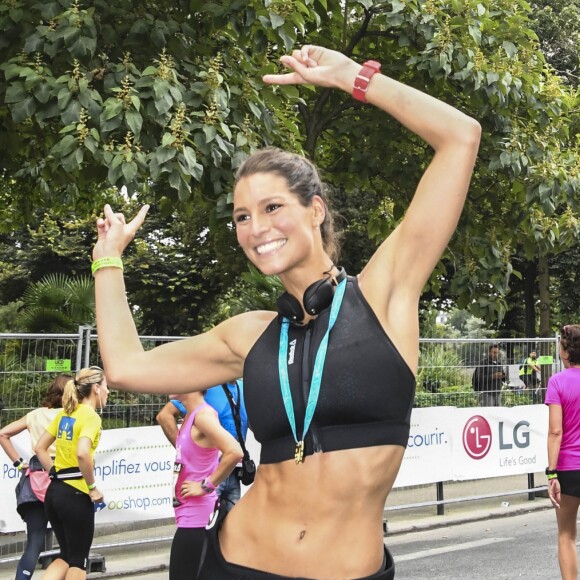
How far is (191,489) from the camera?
19.8 feet

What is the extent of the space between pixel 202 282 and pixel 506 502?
50.9ft

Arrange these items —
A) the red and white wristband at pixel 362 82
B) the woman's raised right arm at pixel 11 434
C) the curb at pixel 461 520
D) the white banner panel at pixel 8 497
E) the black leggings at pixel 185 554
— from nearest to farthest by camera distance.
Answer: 1. the red and white wristband at pixel 362 82
2. the black leggings at pixel 185 554
3. the woman's raised right arm at pixel 11 434
4. the white banner panel at pixel 8 497
5. the curb at pixel 461 520

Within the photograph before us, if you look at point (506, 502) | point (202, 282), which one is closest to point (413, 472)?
point (506, 502)

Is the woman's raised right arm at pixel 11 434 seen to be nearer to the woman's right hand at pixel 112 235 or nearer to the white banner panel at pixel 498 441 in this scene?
the white banner panel at pixel 498 441

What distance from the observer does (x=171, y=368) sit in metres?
2.38

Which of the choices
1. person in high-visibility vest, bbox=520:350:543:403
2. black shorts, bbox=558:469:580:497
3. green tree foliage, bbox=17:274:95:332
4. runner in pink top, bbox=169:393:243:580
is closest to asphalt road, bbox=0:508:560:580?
black shorts, bbox=558:469:580:497

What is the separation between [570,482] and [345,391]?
5334mm

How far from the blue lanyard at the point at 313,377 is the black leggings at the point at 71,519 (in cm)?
512

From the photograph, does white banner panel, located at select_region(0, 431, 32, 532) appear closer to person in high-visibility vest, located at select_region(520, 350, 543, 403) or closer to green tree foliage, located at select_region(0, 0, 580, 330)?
green tree foliage, located at select_region(0, 0, 580, 330)

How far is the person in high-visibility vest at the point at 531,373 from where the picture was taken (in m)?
12.8

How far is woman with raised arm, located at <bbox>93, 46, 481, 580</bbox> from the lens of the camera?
2.07 meters

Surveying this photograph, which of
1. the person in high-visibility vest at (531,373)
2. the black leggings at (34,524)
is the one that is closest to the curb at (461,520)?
the person in high-visibility vest at (531,373)

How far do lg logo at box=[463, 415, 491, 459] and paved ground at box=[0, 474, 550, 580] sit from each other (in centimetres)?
73

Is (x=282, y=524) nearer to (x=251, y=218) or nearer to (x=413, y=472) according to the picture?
(x=251, y=218)
